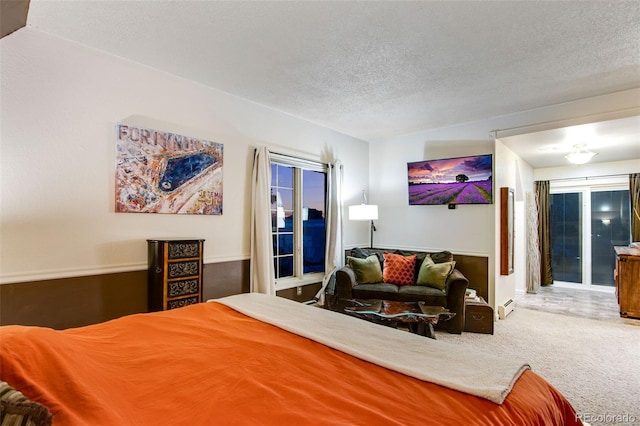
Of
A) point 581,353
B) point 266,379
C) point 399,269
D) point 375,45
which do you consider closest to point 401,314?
point 399,269

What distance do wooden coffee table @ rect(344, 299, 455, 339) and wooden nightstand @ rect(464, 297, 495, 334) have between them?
1.04 metres

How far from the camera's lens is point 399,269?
4.31 metres

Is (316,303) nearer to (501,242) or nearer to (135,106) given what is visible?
(501,242)

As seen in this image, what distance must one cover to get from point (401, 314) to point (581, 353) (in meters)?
2.01

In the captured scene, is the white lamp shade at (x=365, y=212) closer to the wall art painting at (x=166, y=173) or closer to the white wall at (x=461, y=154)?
the white wall at (x=461, y=154)

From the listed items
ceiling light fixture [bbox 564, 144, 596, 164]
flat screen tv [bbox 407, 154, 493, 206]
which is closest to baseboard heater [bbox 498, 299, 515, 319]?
flat screen tv [bbox 407, 154, 493, 206]

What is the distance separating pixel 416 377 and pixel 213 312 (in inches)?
54.9

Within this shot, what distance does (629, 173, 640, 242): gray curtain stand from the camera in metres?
5.65

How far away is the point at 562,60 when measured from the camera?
9.02ft

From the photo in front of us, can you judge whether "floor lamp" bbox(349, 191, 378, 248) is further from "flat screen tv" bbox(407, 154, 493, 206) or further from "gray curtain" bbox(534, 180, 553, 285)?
"gray curtain" bbox(534, 180, 553, 285)

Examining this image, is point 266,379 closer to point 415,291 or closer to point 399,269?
point 415,291

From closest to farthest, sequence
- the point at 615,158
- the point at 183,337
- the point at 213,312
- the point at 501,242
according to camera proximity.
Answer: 1. the point at 183,337
2. the point at 213,312
3. the point at 501,242
4. the point at 615,158

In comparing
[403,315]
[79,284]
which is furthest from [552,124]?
[79,284]

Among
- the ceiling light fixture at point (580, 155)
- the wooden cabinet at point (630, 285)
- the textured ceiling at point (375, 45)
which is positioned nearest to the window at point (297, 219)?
the textured ceiling at point (375, 45)
